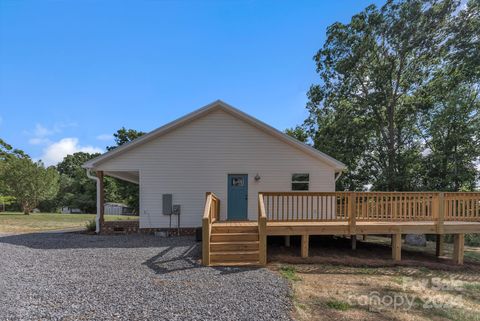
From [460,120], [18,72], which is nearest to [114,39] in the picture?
[18,72]

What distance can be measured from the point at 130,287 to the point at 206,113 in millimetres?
7295

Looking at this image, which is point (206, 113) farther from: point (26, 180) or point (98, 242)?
point (26, 180)

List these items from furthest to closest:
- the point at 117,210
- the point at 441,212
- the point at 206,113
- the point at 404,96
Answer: the point at 117,210 → the point at 404,96 → the point at 206,113 → the point at 441,212

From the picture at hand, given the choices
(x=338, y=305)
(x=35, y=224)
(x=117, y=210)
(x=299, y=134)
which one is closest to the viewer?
(x=338, y=305)

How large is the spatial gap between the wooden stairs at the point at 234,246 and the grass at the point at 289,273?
2.09ft

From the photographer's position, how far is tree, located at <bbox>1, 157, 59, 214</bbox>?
24375 millimetres

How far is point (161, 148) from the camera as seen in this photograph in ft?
34.9

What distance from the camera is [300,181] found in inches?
440

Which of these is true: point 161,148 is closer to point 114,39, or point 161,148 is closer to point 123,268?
point 114,39

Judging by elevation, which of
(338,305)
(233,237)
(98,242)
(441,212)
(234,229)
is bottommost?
(98,242)

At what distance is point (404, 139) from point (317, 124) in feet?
19.2

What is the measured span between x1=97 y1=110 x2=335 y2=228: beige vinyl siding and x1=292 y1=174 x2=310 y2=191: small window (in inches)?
9.1

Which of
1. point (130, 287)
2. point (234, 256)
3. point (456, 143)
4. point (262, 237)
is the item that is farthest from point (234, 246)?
point (456, 143)

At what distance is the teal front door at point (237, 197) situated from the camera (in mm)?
10727
